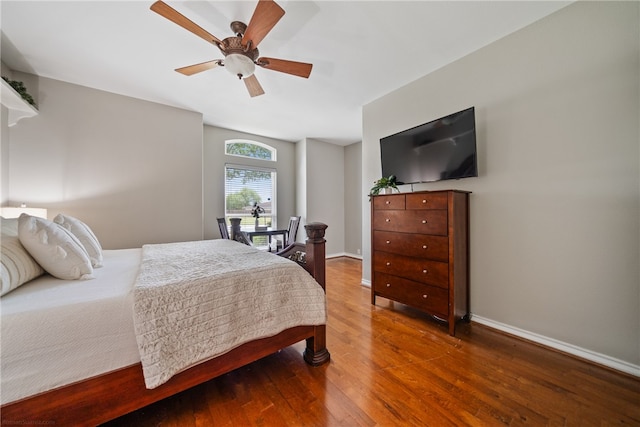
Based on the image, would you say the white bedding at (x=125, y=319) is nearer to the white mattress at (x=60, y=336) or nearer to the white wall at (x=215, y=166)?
the white mattress at (x=60, y=336)

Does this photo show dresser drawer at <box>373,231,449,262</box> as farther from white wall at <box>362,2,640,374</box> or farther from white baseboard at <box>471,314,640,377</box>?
white baseboard at <box>471,314,640,377</box>

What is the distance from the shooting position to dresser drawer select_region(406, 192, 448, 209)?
2123mm

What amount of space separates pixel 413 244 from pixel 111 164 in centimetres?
391

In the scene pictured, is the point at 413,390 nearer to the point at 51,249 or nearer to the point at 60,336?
the point at 60,336

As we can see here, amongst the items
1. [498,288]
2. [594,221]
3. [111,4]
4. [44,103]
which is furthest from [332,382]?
[44,103]

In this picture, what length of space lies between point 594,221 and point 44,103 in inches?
218

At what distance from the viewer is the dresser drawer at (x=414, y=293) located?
2160 mm

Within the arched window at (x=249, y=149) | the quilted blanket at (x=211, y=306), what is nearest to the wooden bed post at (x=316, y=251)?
the quilted blanket at (x=211, y=306)

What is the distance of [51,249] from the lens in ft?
4.30

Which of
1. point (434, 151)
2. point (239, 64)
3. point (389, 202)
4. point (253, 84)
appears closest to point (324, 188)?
point (389, 202)

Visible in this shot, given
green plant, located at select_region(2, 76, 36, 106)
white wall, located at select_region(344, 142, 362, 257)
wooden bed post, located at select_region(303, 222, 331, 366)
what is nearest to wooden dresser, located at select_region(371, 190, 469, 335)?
wooden bed post, located at select_region(303, 222, 331, 366)

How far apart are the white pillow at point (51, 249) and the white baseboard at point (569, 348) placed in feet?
10.6

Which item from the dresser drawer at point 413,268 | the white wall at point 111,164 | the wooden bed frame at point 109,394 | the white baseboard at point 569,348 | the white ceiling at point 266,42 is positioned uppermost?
the white ceiling at point 266,42

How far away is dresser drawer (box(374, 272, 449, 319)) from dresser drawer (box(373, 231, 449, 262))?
0.29 metres
